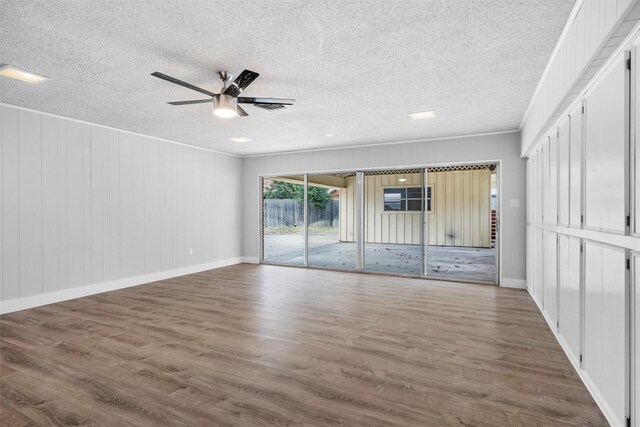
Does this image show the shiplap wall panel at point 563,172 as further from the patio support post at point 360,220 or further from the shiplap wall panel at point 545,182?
the patio support post at point 360,220

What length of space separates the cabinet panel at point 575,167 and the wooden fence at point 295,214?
5898mm

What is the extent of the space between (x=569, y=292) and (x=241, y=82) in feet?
11.5

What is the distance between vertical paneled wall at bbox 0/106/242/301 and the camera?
456cm

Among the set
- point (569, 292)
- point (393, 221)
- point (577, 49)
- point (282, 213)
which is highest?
point (577, 49)

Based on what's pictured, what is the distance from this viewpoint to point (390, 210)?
9.17m

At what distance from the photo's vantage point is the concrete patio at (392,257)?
7.21 meters

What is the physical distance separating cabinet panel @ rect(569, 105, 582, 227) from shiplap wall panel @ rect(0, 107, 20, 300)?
6.35 meters

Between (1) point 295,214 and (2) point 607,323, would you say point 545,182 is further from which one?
(1) point 295,214

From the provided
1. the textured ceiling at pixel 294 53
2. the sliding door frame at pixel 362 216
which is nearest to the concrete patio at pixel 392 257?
the sliding door frame at pixel 362 216

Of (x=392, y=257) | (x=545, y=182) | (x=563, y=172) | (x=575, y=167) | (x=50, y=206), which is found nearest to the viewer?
(x=575, y=167)

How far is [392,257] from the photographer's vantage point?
9.04 metres

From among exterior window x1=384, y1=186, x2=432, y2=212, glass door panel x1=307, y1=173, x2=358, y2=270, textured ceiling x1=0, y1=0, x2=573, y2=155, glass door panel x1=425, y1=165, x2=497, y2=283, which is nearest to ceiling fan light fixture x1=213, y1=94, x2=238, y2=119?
textured ceiling x1=0, y1=0, x2=573, y2=155

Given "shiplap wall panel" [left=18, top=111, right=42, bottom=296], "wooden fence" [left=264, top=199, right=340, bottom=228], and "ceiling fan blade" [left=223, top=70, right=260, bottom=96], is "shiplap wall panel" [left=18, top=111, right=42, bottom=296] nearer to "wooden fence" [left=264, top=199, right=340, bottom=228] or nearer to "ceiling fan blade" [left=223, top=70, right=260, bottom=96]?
"ceiling fan blade" [left=223, top=70, right=260, bottom=96]

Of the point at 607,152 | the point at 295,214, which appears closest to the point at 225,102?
the point at 607,152
